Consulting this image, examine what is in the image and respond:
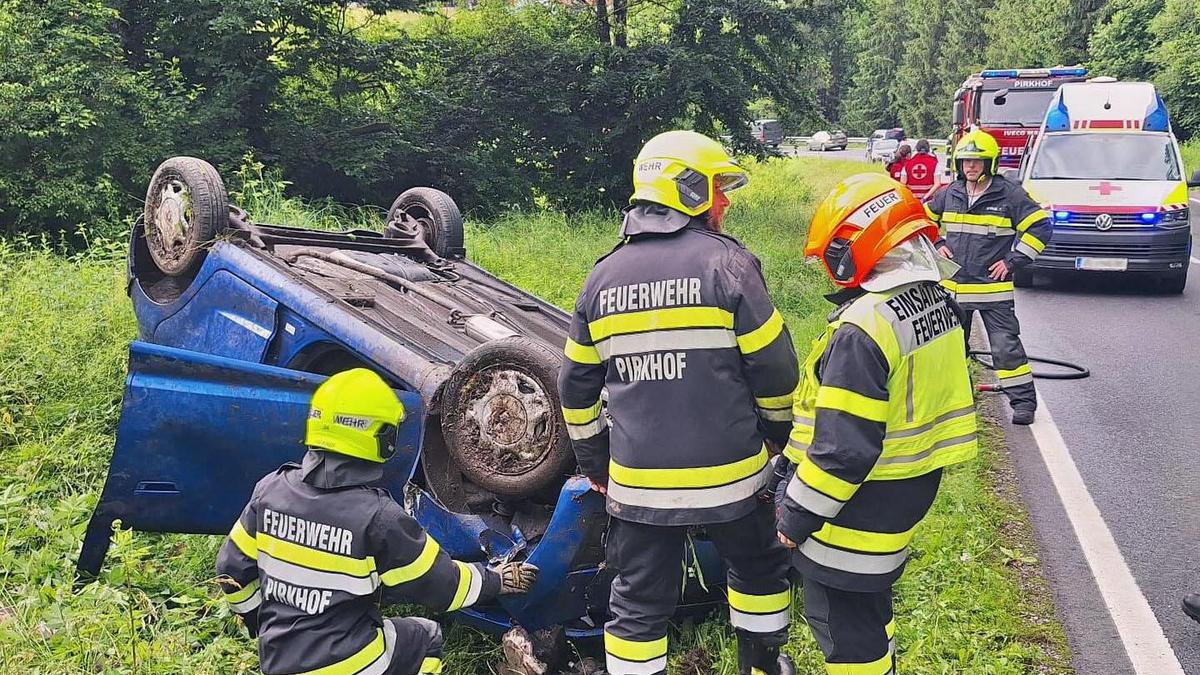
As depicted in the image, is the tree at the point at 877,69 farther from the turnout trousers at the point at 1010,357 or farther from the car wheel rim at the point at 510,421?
the car wheel rim at the point at 510,421

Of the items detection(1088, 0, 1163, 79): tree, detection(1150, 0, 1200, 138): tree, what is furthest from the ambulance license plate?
detection(1088, 0, 1163, 79): tree

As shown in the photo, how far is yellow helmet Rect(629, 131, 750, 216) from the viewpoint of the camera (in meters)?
2.93

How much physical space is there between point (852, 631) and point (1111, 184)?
31.0ft

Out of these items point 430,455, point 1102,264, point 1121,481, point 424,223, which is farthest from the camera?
point 1102,264

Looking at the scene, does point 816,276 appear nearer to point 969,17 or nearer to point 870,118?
point 969,17

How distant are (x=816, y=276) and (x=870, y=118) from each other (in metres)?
61.1

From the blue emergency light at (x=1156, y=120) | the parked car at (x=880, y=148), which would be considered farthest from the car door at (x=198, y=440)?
the parked car at (x=880, y=148)

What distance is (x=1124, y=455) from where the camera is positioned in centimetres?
568

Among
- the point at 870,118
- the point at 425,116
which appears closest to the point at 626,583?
the point at 425,116

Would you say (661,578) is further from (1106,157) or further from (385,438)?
(1106,157)

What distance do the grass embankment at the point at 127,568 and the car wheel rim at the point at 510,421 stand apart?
2.35 ft

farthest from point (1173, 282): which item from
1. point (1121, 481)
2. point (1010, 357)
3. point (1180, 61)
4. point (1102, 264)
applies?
point (1180, 61)

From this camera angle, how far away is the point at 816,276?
10.6m

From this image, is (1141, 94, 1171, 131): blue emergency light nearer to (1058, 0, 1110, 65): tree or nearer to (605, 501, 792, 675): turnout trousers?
(605, 501, 792, 675): turnout trousers
